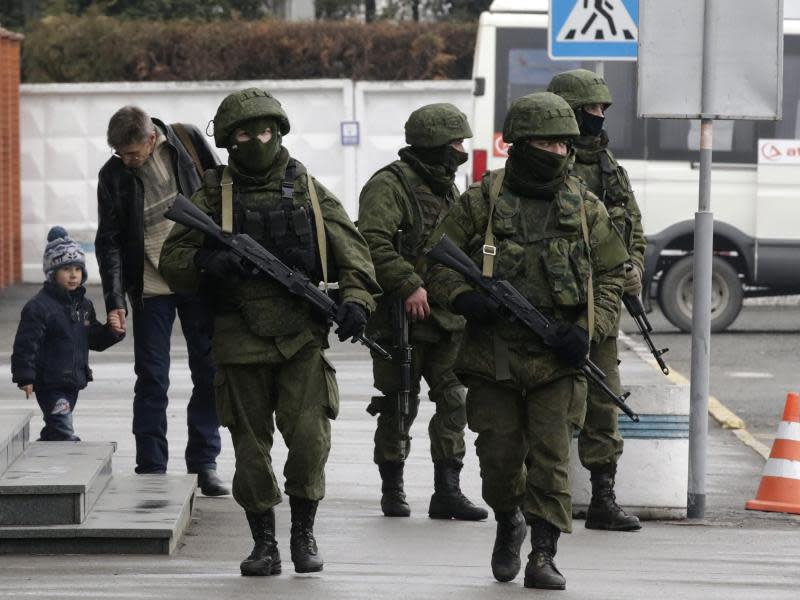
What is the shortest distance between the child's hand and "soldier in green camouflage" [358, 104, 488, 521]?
47.1 inches

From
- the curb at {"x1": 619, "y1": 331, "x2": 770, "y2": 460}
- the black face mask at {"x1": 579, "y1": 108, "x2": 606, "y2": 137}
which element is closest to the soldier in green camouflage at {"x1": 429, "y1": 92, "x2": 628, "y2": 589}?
the black face mask at {"x1": 579, "y1": 108, "x2": 606, "y2": 137}

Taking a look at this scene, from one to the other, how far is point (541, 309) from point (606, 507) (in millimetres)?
1684

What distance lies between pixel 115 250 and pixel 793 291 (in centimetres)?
1158

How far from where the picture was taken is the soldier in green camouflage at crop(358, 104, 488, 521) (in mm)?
8320

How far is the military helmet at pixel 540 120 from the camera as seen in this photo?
681cm

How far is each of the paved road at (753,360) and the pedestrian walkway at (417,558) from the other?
2.76 metres

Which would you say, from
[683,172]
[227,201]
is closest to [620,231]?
[227,201]

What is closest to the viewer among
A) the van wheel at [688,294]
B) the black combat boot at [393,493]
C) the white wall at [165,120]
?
the black combat boot at [393,493]

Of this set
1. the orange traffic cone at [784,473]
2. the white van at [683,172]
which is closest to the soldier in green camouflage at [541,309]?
the orange traffic cone at [784,473]

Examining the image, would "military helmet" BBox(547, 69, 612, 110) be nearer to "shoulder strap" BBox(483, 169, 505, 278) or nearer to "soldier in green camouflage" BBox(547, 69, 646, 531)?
"soldier in green camouflage" BBox(547, 69, 646, 531)

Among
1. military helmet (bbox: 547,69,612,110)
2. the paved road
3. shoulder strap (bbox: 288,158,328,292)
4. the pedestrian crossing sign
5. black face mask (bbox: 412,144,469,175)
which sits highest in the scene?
the pedestrian crossing sign

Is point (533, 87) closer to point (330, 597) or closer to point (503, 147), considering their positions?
point (503, 147)

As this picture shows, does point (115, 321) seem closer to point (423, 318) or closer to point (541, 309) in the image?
point (423, 318)

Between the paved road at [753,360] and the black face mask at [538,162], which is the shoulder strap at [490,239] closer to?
the black face mask at [538,162]
